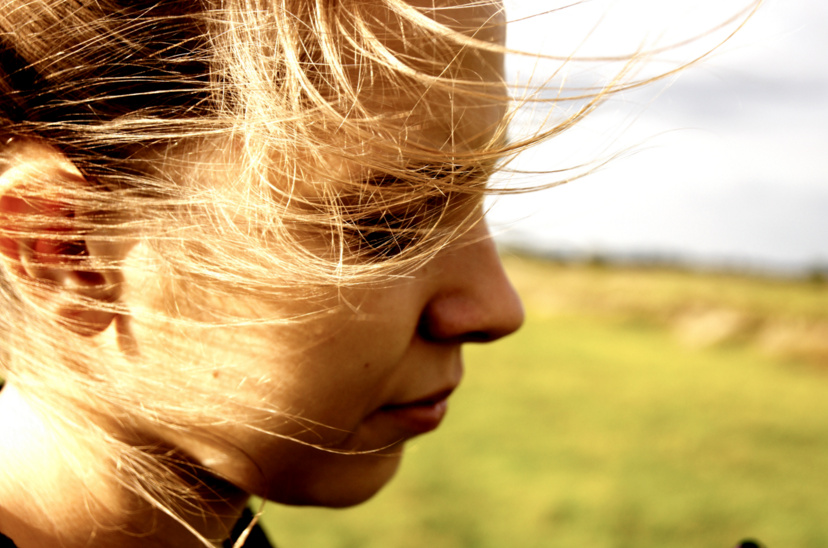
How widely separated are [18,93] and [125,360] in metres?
0.35

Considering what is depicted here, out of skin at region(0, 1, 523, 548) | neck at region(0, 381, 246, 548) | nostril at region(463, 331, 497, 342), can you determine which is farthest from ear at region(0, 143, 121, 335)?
nostril at region(463, 331, 497, 342)

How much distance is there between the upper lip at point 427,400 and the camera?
0.98 m

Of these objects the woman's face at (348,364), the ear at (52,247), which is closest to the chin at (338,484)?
the woman's face at (348,364)

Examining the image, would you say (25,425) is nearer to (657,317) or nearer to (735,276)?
(657,317)

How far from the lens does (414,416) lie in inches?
39.1

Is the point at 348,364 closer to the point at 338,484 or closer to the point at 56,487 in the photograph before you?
the point at 338,484

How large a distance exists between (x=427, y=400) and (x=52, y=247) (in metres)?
0.53

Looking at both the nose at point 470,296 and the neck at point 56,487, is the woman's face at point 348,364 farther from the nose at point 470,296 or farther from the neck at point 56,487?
the neck at point 56,487

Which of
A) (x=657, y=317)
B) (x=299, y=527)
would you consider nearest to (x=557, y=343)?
(x=657, y=317)

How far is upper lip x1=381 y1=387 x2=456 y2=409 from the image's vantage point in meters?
0.98

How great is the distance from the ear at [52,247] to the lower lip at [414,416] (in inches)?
15.5

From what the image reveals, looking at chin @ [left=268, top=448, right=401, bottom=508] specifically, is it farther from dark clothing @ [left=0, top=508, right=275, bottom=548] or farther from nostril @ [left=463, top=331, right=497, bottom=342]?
dark clothing @ [left=0, top=508, right=275, bottom=548]

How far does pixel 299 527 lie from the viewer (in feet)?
10.0

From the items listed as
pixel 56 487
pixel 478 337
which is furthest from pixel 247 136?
pixel 56 487
